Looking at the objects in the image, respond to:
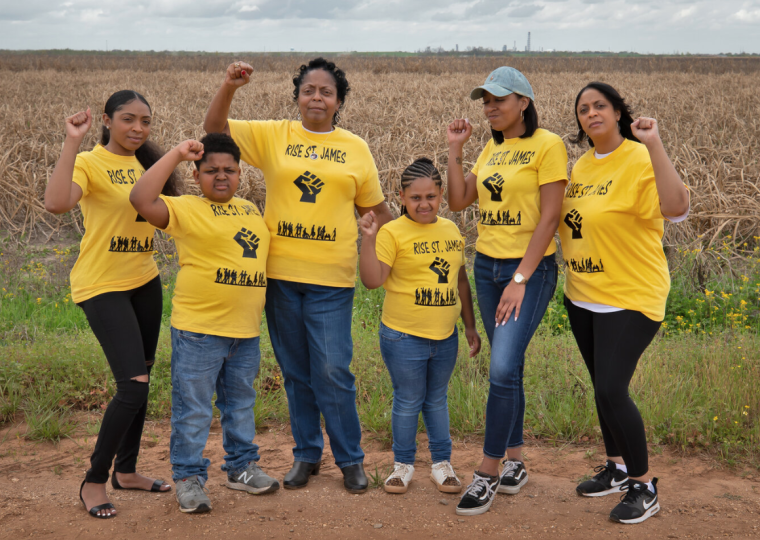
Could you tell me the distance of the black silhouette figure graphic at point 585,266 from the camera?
3486mm

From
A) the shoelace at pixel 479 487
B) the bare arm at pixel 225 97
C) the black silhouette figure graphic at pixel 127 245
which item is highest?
the bare arm at pixel 225 97

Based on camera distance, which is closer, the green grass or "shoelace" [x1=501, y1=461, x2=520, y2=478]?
"shoelace" [x1=501, y1=461, x2=520, y2=478]

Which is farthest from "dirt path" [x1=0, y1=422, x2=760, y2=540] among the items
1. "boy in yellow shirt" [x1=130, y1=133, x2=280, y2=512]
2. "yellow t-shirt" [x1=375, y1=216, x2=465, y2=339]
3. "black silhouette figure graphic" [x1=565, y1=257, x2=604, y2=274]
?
"black silhouette figure graphic" [x1=565, y1=257, x2=604, y2=274]

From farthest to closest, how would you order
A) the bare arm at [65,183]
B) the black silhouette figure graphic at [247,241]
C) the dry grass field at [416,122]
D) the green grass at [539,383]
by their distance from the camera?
the dry grass field at [416,122]
the green grass at [539,383]
the black silhouette figure graphic at [247,241]
the bare arm at [65,183]

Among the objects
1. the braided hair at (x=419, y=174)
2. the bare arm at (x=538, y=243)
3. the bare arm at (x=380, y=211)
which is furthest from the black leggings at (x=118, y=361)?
the bare arm at (x=538, y=243)

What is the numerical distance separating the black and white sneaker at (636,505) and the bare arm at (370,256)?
187 centimetres

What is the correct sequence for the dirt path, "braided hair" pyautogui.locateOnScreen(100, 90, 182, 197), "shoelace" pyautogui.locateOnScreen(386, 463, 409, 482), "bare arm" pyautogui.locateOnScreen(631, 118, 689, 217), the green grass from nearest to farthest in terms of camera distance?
"bare arm" pyautogui.locateOnScreen(631, 118, 689, 217)
the dirt path
"braided hair" pyautogui.locateOnScreen(100, 90, 182, 197)
"shoelace" pyautogui.locateOnScreen(386, 463, 409, 482)
the green grass

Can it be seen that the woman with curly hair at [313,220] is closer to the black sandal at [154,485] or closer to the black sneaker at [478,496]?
the black sneaker at [478,496]

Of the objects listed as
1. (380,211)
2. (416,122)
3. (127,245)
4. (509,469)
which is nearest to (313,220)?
(380,211)

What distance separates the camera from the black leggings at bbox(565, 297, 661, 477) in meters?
3.40

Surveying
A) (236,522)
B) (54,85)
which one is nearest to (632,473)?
(236,522)

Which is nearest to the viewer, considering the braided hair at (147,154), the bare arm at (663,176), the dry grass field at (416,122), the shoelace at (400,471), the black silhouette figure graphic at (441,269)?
the bare arm at (663,176)

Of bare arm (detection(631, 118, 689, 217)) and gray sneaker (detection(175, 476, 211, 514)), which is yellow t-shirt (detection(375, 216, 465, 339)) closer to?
bare arm (detection(631, 118, 689, 217))

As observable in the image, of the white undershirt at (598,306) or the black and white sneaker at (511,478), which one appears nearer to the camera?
the white undershirt at (598,306)
